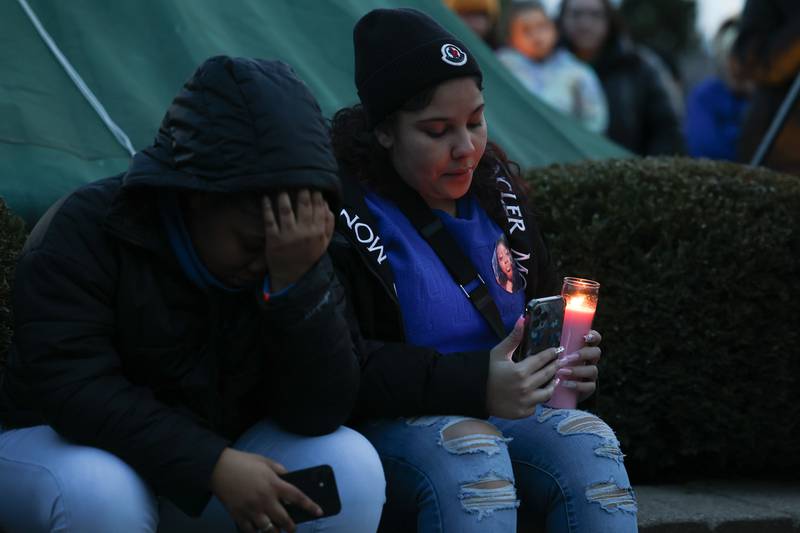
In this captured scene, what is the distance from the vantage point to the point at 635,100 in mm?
7918

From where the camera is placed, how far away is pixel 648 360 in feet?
13.5

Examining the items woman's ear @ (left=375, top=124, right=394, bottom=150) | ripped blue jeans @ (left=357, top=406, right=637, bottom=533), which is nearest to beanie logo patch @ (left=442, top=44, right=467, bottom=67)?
woman's ear @ (left=375, top=124, right=394, bottom=150)

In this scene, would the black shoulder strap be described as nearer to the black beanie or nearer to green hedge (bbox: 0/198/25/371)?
the black beanie

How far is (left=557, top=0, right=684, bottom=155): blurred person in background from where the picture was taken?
307 inches

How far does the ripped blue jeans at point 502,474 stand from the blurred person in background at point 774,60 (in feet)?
13.5

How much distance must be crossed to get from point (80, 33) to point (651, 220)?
2.00 m

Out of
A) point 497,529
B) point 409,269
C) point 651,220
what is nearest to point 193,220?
point 409,269

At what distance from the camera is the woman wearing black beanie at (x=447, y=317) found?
2846mm

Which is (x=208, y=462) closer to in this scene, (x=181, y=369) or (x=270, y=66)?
(x=181, y=369)

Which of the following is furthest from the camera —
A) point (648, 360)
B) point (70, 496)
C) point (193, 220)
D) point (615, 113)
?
point (615, 113)

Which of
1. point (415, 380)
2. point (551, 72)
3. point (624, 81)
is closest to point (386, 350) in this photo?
point (415, 380)

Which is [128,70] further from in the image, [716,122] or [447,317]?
[716,122]

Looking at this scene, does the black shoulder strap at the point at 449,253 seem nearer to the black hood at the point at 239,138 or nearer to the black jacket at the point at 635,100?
the black hood at the point at 239,138

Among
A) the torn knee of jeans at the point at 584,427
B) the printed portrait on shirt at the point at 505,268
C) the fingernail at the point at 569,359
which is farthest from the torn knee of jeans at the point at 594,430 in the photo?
the printed portrait on shirt at the point at 505,268
